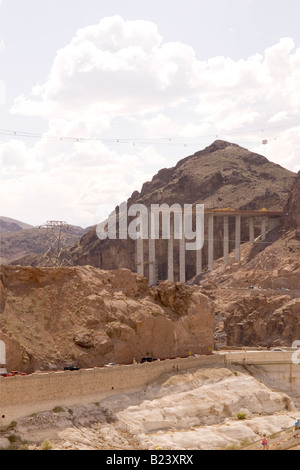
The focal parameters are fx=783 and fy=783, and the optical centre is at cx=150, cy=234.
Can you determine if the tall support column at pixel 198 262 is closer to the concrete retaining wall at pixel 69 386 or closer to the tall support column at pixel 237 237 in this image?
the tall support column at pixel 237 237

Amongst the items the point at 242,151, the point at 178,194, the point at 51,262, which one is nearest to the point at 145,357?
the point at 51,262

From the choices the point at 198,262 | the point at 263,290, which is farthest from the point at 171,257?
the point at 263,290

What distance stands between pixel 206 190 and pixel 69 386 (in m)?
96.9

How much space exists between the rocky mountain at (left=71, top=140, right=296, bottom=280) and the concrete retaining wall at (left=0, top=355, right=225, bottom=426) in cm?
7048

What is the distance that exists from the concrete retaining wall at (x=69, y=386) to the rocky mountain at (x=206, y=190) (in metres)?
70.5

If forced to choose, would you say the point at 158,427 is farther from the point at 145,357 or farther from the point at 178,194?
the point at 178,194

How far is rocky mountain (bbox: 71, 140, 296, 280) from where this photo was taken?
444 feet

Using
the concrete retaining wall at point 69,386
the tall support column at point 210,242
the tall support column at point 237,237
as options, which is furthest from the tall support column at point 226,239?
the concrete retaining wall at point 69,386

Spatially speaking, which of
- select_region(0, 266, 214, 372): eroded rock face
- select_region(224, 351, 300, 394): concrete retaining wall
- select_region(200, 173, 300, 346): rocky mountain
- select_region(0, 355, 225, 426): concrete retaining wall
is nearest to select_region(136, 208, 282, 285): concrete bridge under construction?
select_region(200, 173, 300, 346): rocky mountain

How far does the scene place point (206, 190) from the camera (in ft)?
475

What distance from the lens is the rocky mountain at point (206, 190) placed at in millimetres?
135250

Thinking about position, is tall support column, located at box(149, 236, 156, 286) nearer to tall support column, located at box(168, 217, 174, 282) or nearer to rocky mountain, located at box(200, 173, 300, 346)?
tall support column, located at box(168, 217, 174, 282)

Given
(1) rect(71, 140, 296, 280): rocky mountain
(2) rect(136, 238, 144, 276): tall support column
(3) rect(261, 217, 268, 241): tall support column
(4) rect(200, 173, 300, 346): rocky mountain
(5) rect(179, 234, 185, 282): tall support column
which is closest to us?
(4) rect(200, 173, 300, 346): rocky mountain
